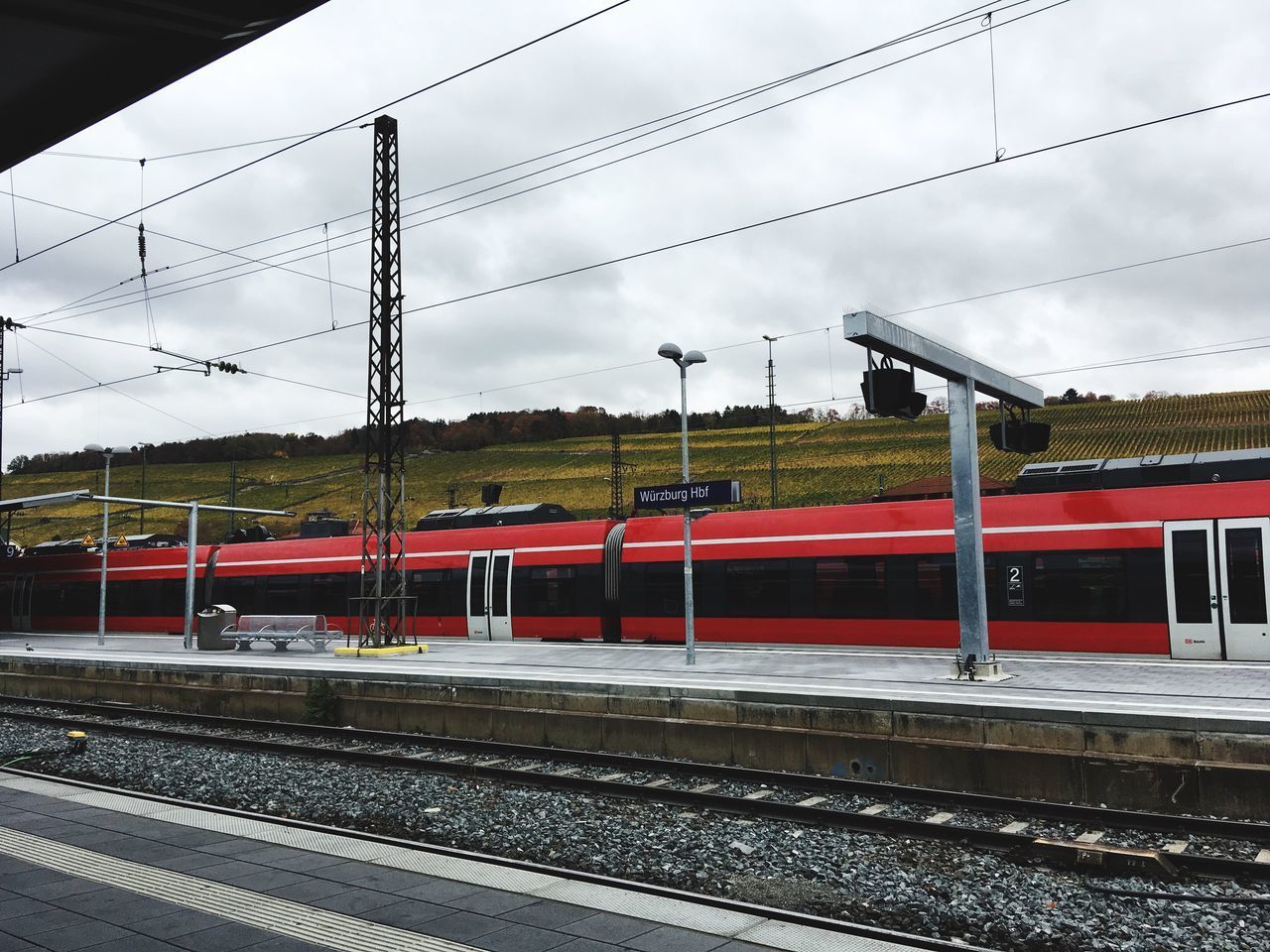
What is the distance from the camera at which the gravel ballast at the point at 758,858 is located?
22.4 feet

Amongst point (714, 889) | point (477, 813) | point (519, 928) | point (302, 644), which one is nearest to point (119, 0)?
point (519, 928)

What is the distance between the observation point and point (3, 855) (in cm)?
776

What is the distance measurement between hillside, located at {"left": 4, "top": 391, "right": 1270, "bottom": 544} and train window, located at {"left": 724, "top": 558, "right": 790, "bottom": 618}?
36.3 metres

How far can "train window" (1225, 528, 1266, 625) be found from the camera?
602 inches

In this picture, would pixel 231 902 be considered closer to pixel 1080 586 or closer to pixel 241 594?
pixel 1080 586

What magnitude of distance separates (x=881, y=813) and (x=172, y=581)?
29.2 metres

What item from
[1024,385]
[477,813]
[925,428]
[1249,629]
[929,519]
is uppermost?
[925,428]

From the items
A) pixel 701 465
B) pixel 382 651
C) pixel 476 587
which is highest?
pixel 701 465

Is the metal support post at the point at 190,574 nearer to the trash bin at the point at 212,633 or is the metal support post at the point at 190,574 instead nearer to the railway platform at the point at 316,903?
the trash bin at the point at 212,633

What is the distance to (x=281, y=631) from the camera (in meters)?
26.2

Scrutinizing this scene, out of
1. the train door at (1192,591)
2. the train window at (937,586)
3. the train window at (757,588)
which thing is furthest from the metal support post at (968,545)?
the train window at (757,588)

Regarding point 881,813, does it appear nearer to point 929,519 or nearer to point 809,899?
point 809,899

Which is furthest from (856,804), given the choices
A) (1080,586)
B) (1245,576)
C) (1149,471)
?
(1149,471)

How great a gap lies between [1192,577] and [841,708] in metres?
7.72
